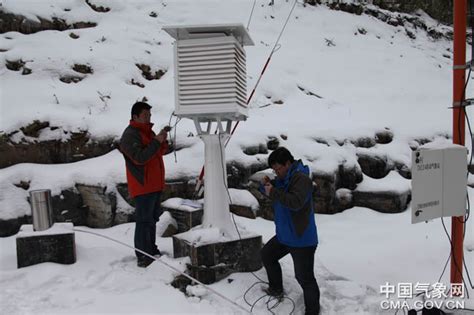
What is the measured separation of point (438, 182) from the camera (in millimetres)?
3182

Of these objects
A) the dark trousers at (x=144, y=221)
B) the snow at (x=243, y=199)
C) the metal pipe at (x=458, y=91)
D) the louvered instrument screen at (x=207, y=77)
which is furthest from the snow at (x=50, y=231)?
the metal pipe at (x=458, y=91)

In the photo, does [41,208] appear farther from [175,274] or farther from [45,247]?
[175,274]

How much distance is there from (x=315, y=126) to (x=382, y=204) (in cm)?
194

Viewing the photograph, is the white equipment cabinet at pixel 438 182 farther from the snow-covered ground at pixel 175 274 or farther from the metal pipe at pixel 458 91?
the snow-covered ground at pixel 175 274

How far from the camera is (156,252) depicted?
13.4 ft

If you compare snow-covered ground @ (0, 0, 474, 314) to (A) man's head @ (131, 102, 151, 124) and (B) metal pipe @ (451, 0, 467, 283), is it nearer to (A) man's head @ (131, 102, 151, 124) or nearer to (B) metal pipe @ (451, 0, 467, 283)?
(B) metal pipe @ (451, 0, 467, 283)

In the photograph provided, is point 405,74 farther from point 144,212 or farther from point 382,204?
point 144,212

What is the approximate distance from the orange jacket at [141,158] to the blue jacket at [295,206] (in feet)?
4.28

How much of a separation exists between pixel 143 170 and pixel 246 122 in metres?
3.72

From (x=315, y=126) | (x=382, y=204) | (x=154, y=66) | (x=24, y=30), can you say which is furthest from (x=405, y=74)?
(x=24, y=30)

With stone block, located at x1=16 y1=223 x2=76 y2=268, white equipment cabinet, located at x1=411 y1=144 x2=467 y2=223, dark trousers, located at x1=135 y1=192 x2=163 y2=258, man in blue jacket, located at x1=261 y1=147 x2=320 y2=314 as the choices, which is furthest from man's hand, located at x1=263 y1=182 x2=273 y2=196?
stone block, located at x1=16 y1=223 x2=76 y2=268

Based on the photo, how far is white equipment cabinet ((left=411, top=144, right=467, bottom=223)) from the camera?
121 inches

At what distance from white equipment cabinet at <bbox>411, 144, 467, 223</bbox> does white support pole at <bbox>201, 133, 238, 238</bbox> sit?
1.71 metres

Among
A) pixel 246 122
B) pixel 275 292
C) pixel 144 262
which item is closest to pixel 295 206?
pixel 275 292
